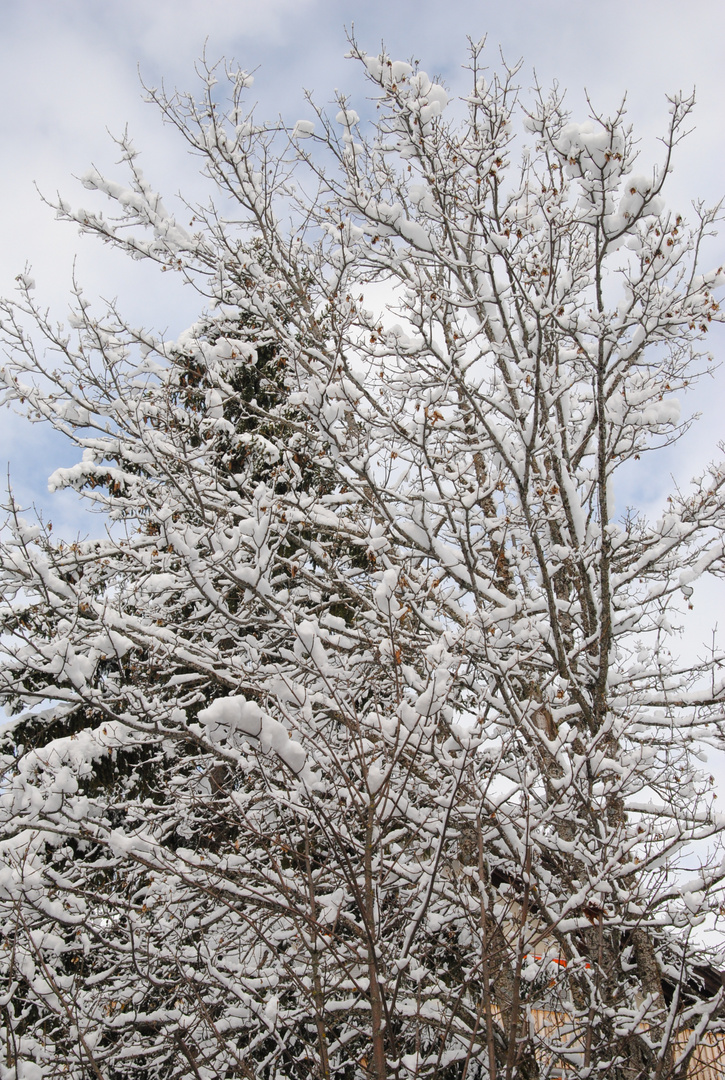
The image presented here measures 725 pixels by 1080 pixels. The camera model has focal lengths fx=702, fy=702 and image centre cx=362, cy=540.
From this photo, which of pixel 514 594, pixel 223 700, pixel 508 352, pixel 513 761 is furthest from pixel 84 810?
pixel 508 352

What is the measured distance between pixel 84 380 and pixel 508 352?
134 inches

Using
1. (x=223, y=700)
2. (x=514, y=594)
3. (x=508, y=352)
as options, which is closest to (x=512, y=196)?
(x=508, y=352)

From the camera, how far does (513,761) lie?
13.9ft

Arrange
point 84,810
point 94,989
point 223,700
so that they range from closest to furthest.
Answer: point 223,700, point 84,810, point 94,989

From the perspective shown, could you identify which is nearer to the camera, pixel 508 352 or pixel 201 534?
pixel 201 534

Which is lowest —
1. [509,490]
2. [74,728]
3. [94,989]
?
[94,989]

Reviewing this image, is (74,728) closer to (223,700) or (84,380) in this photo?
(84,380)

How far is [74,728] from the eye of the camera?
20.2ft

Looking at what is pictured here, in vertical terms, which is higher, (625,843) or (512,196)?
(512,196)

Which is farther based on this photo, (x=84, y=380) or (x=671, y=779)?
(x=84, y=380)

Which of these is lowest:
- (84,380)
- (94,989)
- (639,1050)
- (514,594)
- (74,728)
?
(639,1050)

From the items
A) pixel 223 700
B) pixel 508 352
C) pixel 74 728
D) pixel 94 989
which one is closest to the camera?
pixel 223 700

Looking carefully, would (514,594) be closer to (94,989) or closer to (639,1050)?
(639,1050)

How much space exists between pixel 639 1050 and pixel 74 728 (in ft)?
15.8
